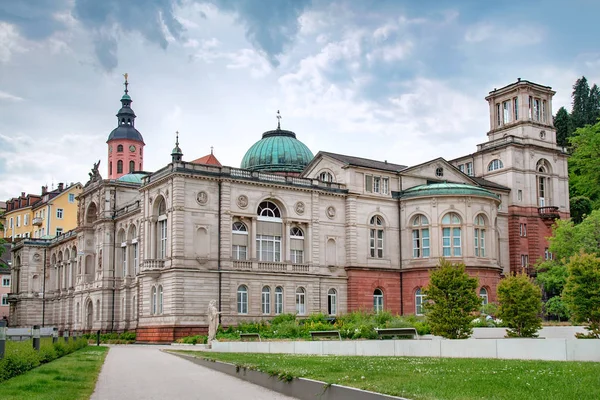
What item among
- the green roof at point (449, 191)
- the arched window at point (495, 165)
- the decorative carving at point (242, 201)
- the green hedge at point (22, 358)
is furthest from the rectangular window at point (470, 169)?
the green hedge at point (22, 358)

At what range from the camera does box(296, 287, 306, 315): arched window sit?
2346 inches

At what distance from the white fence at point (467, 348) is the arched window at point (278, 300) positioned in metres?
23.5

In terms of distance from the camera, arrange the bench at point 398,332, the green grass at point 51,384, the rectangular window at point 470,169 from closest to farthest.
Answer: the green grass at point 51,384 < the bench at point 398,332 < the rectangular window at point 470,169

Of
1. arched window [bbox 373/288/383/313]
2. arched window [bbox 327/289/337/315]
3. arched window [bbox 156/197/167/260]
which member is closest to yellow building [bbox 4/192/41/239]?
arched window [bbox 156/197/167/260]

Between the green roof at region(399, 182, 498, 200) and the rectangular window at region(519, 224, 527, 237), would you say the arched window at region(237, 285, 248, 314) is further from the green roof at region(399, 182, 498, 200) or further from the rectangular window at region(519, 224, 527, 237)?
the rectangular window at region(519, 224, 527, 237)

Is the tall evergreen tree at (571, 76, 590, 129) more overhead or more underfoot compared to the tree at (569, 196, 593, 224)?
more overhead

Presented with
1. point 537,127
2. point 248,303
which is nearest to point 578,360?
point 248,303

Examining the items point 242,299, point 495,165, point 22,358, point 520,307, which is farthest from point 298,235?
point 22,358

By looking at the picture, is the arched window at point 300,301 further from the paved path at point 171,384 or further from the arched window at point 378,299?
the paved path at point 171,384

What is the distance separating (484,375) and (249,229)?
138ft

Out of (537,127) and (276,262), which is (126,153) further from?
(537,127)

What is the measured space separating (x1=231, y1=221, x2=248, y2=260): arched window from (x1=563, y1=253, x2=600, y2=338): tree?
27909mm

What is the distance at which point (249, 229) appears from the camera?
191 feet

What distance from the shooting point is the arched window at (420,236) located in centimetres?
6419
